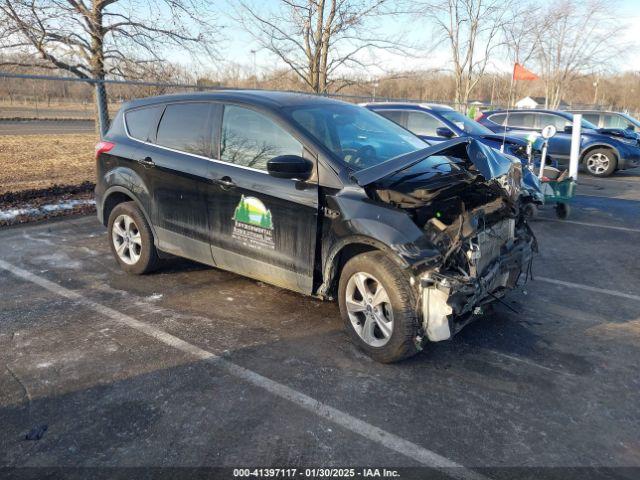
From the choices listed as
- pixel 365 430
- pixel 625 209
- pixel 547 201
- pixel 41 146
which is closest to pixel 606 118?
pixel 625 209

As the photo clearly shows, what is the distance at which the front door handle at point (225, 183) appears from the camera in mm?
4223

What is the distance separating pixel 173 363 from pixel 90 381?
53 centimetres

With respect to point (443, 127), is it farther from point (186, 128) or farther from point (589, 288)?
point (186, 128)

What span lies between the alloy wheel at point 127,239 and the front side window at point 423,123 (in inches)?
253

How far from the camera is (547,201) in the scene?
303 inches

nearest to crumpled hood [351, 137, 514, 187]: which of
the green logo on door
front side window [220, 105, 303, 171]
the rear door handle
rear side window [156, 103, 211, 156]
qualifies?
front side window [220, 105, 303, 171]

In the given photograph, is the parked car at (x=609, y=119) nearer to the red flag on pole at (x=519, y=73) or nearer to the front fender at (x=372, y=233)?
the red flag on pole at (x=519, y=73)

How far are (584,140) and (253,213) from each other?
12.0 meters

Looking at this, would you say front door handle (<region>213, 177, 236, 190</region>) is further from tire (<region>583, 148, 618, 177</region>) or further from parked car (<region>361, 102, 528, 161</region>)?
tire (<region>583, 148, 618, 177</region>)

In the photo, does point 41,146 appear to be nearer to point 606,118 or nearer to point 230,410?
point 230,410

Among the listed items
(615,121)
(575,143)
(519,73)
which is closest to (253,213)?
(575,143)

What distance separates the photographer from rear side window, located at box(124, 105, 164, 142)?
16.5 feet

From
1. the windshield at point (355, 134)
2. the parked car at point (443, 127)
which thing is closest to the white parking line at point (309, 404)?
the windshield at point (355, 134)

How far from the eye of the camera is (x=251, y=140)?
4215 mm
